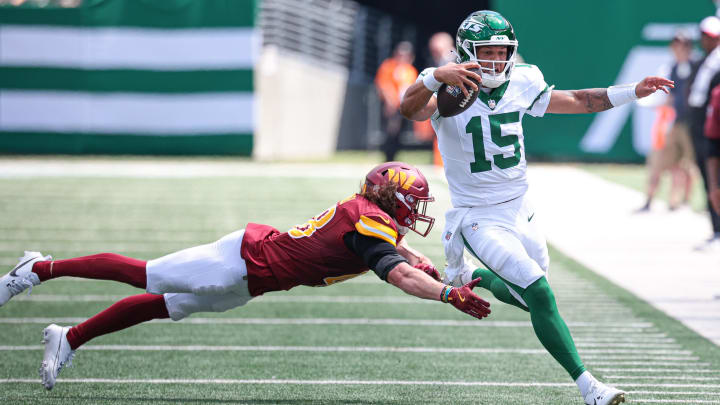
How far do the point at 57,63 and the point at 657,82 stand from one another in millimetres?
13942

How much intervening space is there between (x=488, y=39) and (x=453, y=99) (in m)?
0.43

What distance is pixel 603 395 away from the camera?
427 cm

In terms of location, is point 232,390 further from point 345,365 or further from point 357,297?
point 357,297

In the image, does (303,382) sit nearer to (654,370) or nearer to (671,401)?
(671,401)

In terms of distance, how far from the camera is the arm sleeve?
14.1ft

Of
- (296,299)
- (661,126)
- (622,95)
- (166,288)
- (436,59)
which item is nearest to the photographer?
(166,288)

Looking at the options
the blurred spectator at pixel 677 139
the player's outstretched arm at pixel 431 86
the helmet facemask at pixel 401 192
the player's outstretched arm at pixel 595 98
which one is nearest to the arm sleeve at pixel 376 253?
the helmet facemask at pixel 401 192

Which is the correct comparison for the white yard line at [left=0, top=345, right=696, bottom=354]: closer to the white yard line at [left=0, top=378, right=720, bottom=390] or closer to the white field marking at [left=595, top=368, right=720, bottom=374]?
the white field marking at [left=595, top=368, right=720, bottom=374]

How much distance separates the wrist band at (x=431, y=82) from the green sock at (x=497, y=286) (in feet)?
3.68

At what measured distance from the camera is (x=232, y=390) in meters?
4.96

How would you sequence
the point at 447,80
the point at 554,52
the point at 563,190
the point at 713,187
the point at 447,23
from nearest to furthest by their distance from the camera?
the point at 447,80 → the point at 713,187 → the point at 563,190 → the point at 554,52 → the point at 447,23

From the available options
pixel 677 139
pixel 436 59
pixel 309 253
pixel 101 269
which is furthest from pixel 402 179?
pixel 436 59

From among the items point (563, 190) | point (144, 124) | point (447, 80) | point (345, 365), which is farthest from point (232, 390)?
point (144, 124)

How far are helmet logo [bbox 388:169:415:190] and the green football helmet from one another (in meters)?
0.64
